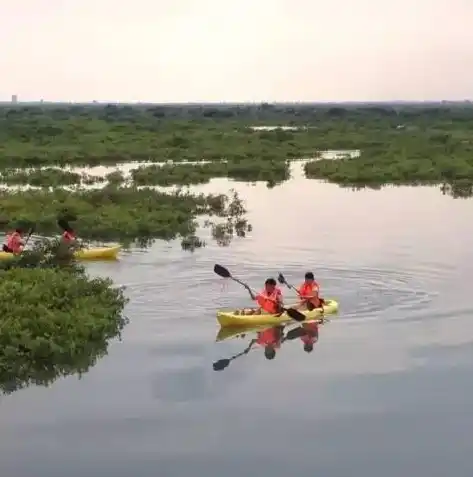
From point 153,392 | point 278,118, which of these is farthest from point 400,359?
point 278,118

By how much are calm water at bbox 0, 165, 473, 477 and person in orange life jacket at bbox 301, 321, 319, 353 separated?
231mm

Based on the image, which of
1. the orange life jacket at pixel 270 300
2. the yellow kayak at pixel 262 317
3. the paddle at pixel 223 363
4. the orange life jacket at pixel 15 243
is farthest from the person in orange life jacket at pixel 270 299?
the orange life jacket at pixel 15 243

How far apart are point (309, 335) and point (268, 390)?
136 inches

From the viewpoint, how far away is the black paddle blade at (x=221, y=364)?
53.3 ft

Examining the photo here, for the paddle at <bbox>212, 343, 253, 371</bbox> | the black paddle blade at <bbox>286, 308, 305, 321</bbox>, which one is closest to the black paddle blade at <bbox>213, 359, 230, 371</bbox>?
the paddle at <bbox>212, 343, 253, 371</bbox>

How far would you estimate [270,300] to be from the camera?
61.8ft

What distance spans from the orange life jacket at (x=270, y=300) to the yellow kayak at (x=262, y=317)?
170mm

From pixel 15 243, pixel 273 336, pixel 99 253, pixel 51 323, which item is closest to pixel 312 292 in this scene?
pixel 273 336

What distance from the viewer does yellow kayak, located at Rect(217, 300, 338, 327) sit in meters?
18.3

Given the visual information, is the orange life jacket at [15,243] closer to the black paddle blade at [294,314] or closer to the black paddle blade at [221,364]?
the black paddle blade at [294,314]

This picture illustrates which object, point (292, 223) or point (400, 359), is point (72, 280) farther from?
point (292, 223)

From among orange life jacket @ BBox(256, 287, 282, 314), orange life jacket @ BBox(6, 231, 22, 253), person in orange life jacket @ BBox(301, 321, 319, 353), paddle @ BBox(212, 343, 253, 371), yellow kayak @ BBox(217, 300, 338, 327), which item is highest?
orange life jacket @ BBox(6, 231, 22, 253)

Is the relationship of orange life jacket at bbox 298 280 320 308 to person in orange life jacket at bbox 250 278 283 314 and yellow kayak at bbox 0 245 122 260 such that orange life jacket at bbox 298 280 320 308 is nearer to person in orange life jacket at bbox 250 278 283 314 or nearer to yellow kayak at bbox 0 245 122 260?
person in orange life jacket at bbox 250 278 283 314

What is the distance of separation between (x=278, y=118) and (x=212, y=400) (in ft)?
354
